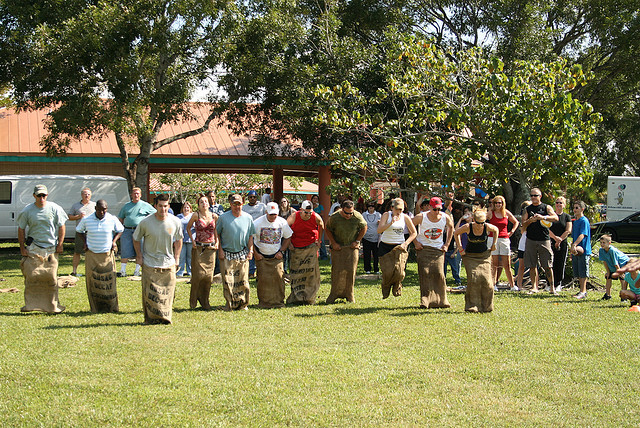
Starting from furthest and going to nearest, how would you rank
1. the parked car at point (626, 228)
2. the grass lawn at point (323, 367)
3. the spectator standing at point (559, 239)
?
1. the parked car at point (626, 228)
2. the spectator standing at point (559, 239)
3. the grass lawn at point (323, 367)

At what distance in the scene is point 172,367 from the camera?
6.77 m

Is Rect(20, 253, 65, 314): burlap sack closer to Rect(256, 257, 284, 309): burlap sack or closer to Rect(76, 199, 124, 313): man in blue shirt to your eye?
Rect(76, 199, 124, 313): man in blue shirt

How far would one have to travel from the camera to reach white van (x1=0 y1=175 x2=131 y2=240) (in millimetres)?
20344

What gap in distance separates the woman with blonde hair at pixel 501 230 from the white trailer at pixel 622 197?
17741 millimetres

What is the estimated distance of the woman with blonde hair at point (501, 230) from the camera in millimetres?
12016

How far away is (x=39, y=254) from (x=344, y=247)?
464cm

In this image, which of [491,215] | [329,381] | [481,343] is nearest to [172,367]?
[329,381]

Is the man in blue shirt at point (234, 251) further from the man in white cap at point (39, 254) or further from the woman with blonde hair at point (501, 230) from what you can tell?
the woman with blonde hair at point (501, 230)

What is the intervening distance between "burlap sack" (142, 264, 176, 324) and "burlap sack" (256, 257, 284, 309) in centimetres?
187

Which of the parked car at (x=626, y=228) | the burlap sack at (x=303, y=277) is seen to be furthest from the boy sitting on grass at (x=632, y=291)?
the parked car at (x=626, y=228)

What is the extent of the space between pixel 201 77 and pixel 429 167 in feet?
30.5

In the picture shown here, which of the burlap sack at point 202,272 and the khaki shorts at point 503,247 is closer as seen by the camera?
the burlap sack at point 202,272

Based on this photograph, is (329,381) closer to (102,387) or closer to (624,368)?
(102,387)

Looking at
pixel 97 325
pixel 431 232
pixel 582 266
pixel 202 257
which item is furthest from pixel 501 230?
pixel 97 325
